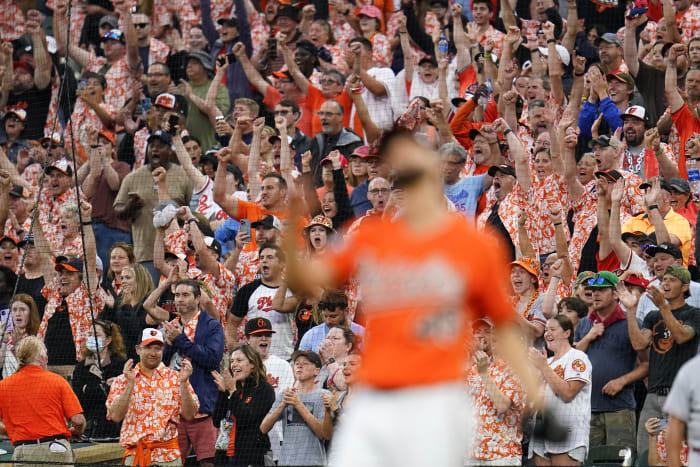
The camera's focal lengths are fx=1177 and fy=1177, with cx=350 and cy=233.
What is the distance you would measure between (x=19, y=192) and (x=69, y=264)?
2421mm

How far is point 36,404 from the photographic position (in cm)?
874

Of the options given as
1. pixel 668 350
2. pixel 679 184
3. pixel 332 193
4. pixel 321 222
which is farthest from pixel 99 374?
pixel 679 184

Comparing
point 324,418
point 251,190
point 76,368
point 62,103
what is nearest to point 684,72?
point 251,190

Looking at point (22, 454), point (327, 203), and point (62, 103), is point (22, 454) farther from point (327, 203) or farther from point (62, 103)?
point (62, 103)

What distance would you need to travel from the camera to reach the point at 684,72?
36.8 feet

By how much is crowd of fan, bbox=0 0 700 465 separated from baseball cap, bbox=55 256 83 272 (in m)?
0.03

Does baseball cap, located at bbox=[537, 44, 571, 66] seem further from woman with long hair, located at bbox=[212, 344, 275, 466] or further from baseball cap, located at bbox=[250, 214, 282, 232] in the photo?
woman with long hair, located at bbox=[212, 344, 275, 466]

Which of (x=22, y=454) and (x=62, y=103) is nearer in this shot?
(x=22, y=454)

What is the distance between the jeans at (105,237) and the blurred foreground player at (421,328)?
8162mm

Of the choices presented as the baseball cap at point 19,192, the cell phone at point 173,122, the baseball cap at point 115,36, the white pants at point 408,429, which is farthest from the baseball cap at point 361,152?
the white pants at point 408,429

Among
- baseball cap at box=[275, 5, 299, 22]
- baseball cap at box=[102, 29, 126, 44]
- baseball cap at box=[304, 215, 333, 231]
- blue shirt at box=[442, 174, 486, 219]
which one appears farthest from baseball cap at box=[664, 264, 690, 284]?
baseball cap at box=[102, 29, 126, 44]

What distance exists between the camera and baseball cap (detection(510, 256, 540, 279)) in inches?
354

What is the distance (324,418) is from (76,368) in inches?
110

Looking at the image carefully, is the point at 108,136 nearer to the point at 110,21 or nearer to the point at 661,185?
the point at 110,21
